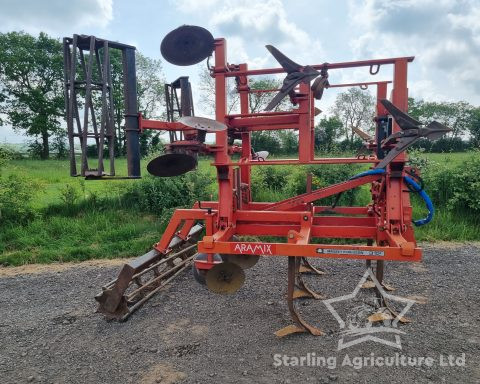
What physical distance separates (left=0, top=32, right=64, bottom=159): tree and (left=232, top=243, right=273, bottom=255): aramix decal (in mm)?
39887

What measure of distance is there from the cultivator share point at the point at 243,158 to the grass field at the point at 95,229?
9.76ft

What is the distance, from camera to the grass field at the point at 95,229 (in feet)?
24.0

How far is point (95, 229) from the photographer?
8.15m

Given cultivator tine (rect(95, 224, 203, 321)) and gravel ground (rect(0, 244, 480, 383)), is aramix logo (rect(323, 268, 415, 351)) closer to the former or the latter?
gravel ground (rect(0, 244, 480, 383))

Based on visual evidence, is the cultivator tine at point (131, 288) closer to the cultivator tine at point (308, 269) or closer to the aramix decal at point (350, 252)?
the cultivator tine at point (308, 269)

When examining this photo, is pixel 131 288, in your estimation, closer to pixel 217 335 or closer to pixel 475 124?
pixel 217 335

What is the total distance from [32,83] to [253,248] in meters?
43.8

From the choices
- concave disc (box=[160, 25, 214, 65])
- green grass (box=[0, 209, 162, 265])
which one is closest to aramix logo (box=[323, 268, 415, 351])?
concave disc (box=[160, 25, 214, 65])

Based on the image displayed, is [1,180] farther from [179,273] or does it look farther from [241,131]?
[241,131]

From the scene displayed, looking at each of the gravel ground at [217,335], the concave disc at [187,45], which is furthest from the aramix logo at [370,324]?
the concave disc at [187,45]

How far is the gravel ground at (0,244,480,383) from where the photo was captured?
3.33 metres

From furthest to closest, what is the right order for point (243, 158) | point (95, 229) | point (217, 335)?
point (95, 229) → point (243, 158) → point (217, 335)

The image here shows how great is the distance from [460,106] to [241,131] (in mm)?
66866

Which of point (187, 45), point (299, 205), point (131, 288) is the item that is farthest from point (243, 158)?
point (131, 288)
